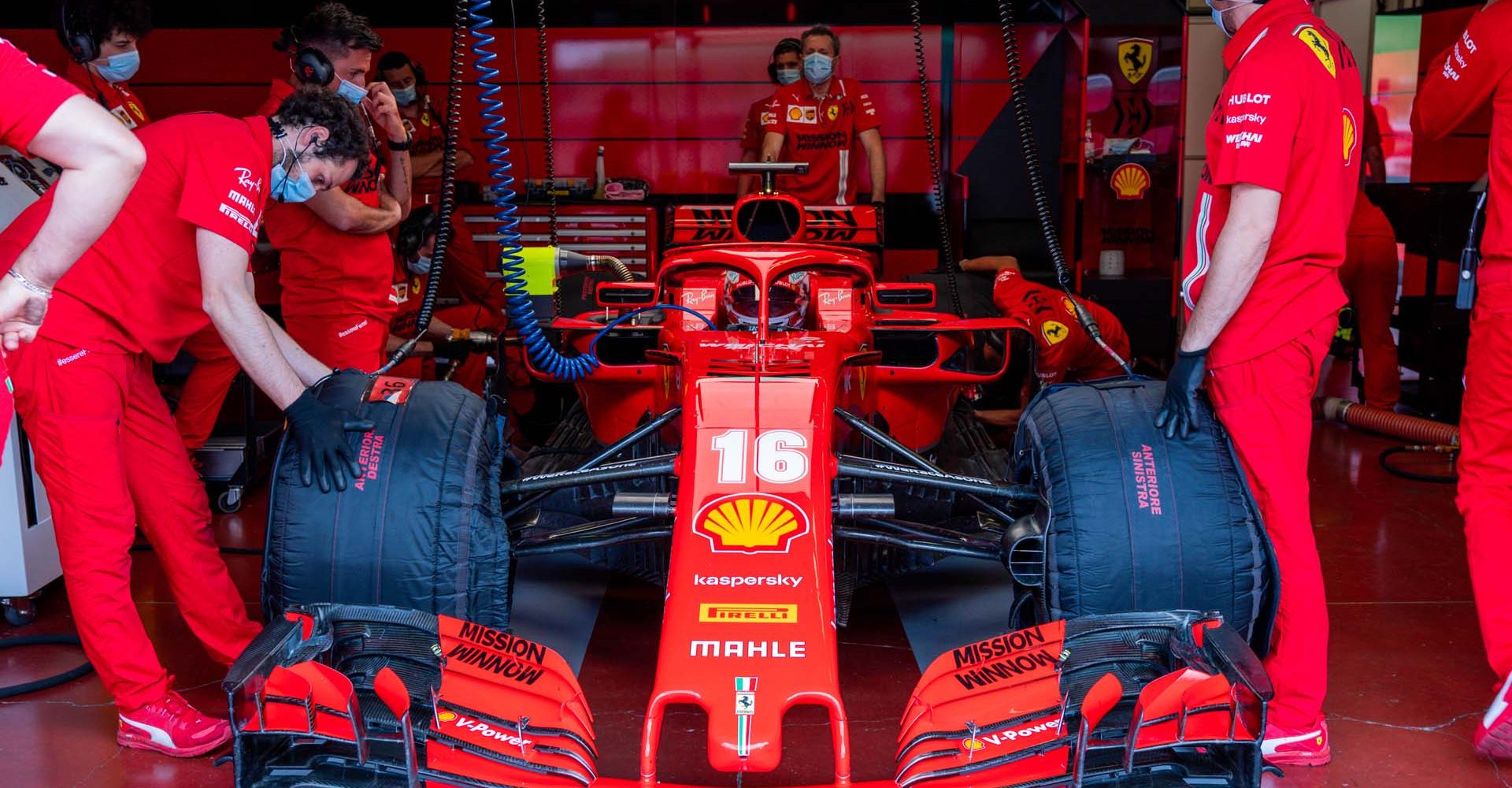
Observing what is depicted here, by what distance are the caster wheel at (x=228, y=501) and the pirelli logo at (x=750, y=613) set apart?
3.02 metres

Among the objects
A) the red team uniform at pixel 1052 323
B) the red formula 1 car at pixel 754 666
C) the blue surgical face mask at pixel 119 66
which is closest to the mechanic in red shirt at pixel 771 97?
the red team uniform at pixel 1052 323

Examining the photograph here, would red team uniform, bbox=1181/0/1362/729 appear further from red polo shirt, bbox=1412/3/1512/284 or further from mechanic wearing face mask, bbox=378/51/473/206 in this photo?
mechanic wearing face mask, bbox=378/51/473/206

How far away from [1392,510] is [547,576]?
3.20m

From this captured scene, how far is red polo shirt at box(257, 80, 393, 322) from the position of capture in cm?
406

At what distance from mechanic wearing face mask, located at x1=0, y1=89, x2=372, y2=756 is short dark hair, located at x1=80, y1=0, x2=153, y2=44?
122cm

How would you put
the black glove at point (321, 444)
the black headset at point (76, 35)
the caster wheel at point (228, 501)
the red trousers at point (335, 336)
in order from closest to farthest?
the black glove at point (321, 444) → the black headset at point (76, 35) → the red trousers at point (335, 336) → the caster wheel at point (228, 501)

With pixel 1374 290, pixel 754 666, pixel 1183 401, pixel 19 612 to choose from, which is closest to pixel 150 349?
pixel 19 612

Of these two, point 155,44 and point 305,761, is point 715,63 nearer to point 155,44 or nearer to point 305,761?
point 155,44

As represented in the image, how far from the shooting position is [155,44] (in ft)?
27.2

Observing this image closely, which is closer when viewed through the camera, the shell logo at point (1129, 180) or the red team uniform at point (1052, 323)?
the red team uniform at point (1052, 323)

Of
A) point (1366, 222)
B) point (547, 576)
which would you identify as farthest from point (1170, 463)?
point (1366, 222)

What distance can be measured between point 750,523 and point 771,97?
4376 millimetres

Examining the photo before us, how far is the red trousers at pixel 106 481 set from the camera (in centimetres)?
286

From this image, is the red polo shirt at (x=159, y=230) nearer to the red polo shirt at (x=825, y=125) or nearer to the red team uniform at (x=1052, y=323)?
the red team uniform at (x=1052, y=323)
